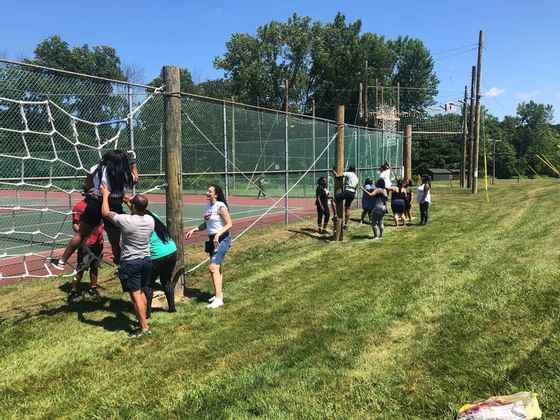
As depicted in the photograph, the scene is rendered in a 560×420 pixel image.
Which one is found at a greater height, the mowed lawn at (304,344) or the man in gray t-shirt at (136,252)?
the man in gray t-shirt at (136,252)

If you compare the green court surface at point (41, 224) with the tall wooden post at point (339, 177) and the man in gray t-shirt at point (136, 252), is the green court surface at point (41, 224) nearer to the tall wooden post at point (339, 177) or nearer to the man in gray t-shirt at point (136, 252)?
the man in gray t-shirt at point (136, 252)

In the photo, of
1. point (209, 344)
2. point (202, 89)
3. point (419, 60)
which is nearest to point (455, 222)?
point (209, 344)

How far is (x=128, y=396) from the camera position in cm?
387

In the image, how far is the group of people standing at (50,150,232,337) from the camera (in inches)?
206

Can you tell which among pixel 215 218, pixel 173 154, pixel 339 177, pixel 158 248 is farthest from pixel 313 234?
pixel 158 248

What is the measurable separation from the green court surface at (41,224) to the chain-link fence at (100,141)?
49mm

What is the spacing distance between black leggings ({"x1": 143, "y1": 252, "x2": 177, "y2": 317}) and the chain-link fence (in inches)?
56.1

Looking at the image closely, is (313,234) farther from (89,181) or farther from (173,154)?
(89,181)

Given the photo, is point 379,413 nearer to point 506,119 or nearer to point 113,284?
point 113,284

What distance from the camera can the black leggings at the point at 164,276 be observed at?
19.2 ft

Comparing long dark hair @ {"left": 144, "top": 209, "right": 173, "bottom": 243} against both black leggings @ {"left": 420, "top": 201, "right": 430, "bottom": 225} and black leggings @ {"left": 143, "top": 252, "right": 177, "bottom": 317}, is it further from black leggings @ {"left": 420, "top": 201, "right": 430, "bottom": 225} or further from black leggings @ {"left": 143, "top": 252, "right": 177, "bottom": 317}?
black leggings @ {"left": 420, "top": 201, "right": 430, "bottom": 225}

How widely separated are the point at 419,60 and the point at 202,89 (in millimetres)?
35602

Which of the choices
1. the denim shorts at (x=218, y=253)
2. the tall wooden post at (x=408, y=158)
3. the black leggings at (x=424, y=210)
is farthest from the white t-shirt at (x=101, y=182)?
the tall wooden post at (x=408, y=158)

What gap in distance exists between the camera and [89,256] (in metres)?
6.59
